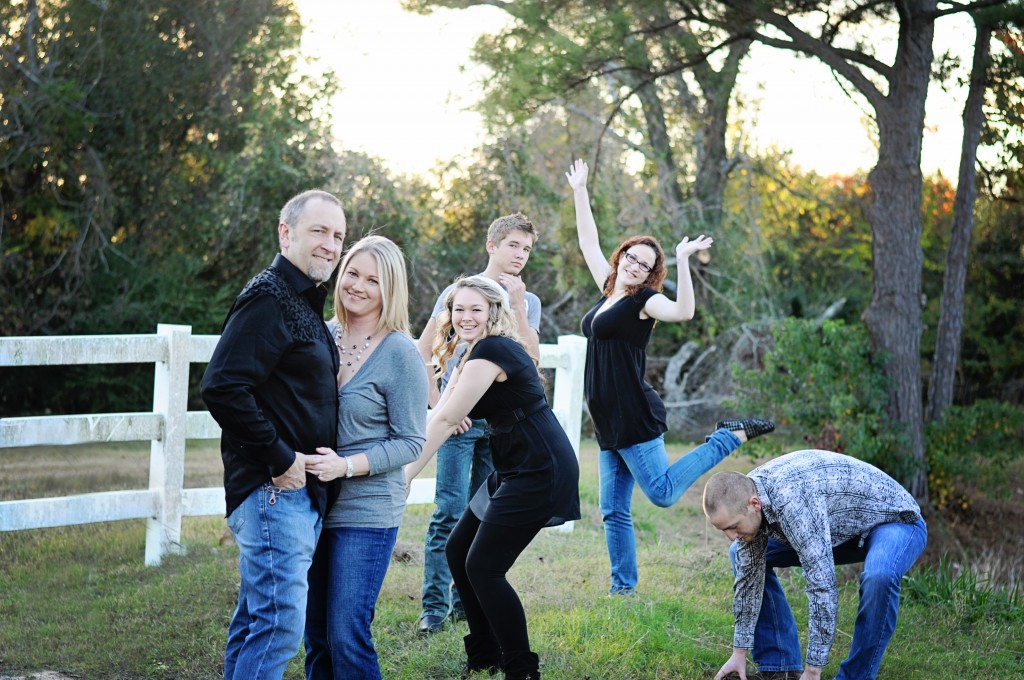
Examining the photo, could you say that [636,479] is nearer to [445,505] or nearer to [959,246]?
→ [445,505]

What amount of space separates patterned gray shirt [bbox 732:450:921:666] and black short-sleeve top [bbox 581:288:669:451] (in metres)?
1.12

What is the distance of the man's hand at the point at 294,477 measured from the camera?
3.11m

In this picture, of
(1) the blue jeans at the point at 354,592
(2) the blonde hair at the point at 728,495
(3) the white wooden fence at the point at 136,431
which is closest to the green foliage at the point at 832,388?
(3) the white wooden fence at the point at 136,431

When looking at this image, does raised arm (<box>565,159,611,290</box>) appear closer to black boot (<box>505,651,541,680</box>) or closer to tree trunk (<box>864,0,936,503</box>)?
black boot (<box>505,651,541,680</box>)

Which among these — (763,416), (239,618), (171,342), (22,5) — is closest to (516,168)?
(763,416)

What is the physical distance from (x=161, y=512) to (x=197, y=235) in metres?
7.93

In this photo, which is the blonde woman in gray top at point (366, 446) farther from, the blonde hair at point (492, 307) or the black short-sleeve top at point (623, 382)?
the black short-sleeve top at point (623, 382)

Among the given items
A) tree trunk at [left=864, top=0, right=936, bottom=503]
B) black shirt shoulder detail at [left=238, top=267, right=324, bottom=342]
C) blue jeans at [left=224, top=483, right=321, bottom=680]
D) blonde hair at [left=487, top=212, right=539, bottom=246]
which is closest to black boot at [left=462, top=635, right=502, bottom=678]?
blue jeans at [left=224, top=483, right=321, bottom=680]

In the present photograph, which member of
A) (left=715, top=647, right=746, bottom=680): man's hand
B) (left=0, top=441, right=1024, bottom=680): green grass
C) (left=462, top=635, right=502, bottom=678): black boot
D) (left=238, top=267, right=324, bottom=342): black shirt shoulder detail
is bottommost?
(left=0, top=441, right=1024, bottom=680): green grass

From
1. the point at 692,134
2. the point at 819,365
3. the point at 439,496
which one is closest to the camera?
the point at 439,496

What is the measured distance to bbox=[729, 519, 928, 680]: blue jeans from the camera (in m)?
4.11

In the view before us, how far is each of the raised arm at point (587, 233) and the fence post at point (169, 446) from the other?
241cm

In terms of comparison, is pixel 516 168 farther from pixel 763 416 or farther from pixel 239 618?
pixel 239 618

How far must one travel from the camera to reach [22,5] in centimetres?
1256
